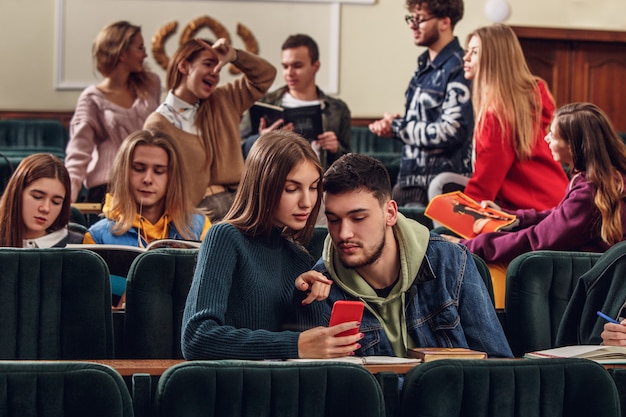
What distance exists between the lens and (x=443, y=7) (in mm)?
4914

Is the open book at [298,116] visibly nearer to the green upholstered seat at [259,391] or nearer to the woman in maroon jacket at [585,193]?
the woman in maroon jacket at [585,193]

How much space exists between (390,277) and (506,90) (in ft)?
5.34

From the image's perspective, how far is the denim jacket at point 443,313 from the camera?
2.83m

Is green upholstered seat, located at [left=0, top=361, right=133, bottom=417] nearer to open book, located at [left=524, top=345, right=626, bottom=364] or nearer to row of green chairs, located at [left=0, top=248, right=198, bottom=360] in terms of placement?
row of green chairs, located at [left=0, top=248, right=198, bottom=360]

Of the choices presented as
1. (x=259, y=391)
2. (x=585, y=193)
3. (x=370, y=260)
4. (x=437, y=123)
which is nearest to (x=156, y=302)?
(x=370, y=260)

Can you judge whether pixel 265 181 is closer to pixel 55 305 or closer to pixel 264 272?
pixel 264 272

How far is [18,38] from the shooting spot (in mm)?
9156

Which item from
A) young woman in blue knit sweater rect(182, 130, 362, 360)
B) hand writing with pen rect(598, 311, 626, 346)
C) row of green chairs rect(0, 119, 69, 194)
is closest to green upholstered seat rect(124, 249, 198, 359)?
young woman in blue knit sweater rect(182, 130, 362, 360)

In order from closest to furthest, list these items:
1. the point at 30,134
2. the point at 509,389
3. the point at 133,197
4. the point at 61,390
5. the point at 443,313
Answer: the point at 61,390 → the point at 509,389 → the point at 443,313 → the point at 133,197 → the point at 30,134

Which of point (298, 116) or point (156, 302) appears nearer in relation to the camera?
point (156, 302)

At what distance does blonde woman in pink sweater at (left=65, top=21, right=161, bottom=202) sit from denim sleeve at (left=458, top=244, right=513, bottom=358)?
9.30 ft

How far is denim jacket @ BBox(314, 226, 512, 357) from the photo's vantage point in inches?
111

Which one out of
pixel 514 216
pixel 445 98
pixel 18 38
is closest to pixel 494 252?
pixel 514 216

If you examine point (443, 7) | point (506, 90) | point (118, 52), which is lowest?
point (506, 90)
